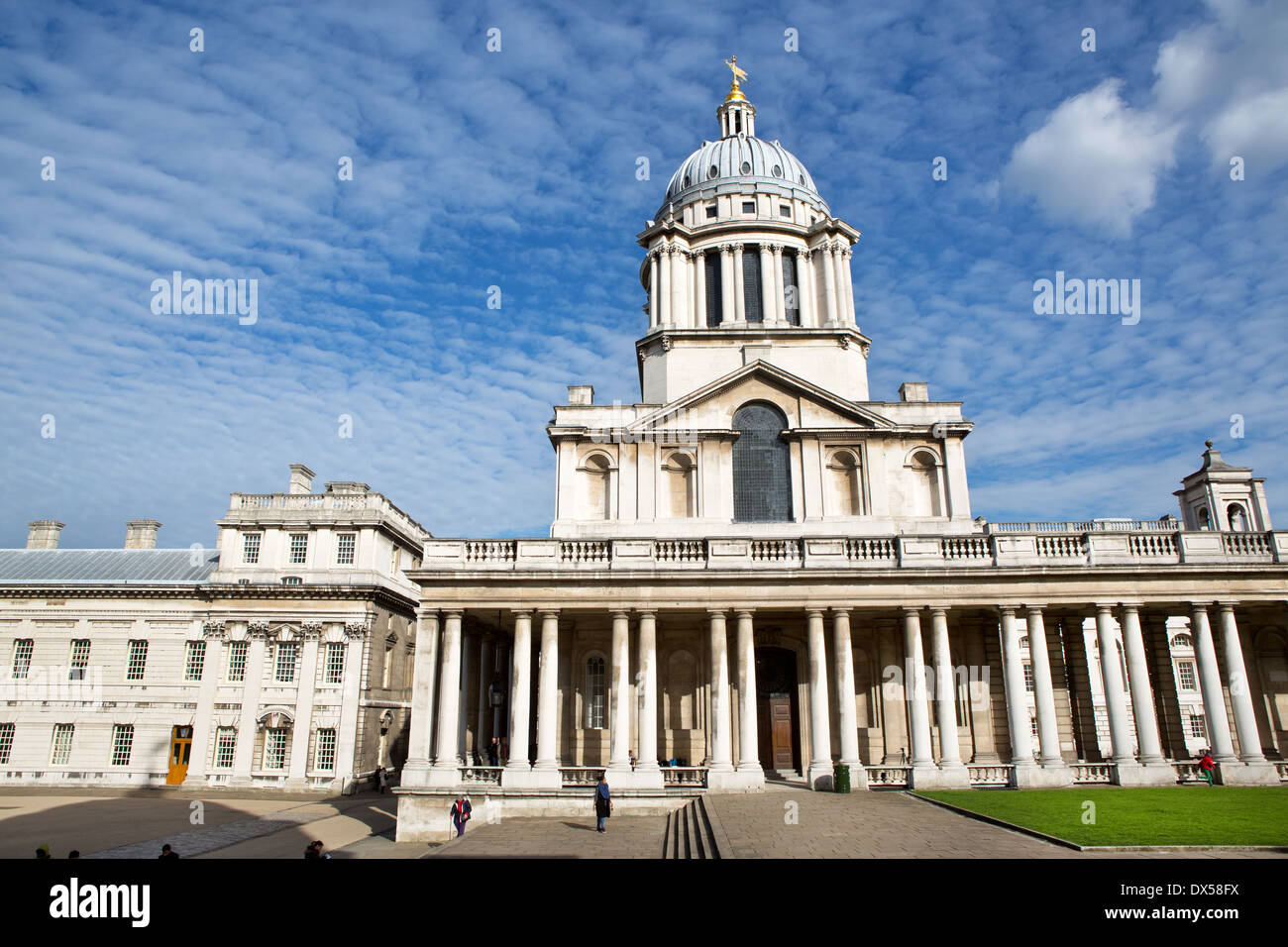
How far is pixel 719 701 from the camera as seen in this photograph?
2583cm

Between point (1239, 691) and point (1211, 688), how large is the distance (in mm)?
895

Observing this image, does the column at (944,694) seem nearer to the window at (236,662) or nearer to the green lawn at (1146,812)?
the green lawn at (1146,812)

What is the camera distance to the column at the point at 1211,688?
25406 millimetres

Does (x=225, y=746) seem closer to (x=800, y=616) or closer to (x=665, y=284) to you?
(x=800, y=616)

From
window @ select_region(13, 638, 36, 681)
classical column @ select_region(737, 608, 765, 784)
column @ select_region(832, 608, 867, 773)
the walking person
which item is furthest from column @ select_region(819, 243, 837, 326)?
window @ select_region(13, 638, 36, 681)

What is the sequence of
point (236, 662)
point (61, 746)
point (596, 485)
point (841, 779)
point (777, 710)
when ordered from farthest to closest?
point (61, 746), point (236, 662), point (596, 485), point (777, 710), point (841, 779)

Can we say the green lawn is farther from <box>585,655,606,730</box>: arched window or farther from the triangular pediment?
the triangular pediment

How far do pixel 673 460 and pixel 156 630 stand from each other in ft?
91.3

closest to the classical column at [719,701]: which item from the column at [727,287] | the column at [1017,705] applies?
the column at [1017,705]

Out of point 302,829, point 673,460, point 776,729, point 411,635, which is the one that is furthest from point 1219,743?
point 411,635

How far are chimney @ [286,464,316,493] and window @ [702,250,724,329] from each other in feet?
75.1

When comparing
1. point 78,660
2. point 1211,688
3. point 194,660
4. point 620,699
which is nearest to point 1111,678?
point 1211,688

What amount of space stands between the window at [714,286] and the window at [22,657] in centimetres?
3764

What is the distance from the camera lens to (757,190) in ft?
138
